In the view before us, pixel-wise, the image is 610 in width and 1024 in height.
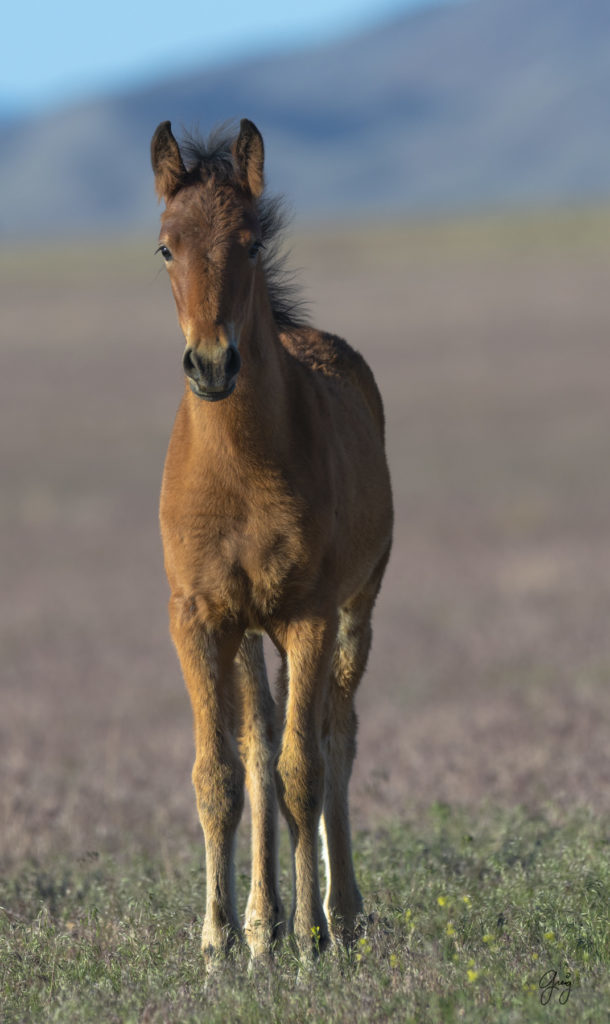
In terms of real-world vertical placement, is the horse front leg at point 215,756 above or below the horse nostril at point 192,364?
below

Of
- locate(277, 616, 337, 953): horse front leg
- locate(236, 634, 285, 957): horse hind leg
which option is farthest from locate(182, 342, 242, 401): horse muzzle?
locate(236, 634, 285, 957): horse hind leg

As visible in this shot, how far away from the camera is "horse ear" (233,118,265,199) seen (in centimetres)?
557

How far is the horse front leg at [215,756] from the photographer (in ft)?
18.1

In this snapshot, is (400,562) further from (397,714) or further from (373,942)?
(373,942)

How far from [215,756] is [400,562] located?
15.2m

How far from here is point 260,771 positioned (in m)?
6.32

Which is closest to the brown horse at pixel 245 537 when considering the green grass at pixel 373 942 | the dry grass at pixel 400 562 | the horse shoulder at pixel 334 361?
the green grass at pixel 373 942

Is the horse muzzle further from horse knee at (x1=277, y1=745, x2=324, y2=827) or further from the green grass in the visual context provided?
the green grass

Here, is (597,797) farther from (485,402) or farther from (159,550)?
(485,402)

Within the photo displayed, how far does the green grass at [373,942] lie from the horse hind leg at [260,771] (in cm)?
31

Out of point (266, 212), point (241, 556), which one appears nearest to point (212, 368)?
point (241, 556)

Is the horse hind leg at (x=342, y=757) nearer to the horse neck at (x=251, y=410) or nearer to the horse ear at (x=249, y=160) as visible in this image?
the horse neck at (x=251, y=410)
